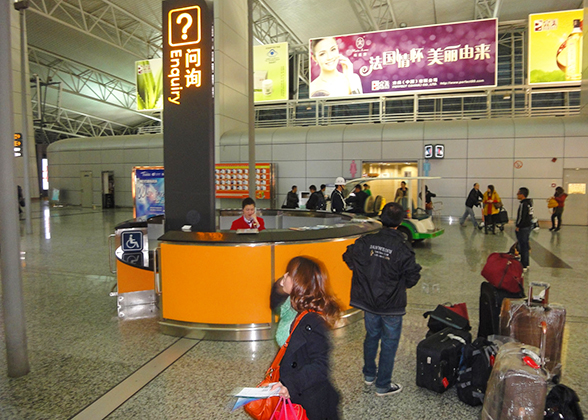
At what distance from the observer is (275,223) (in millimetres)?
8922

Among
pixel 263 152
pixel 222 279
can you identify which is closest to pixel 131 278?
pixel 222 279

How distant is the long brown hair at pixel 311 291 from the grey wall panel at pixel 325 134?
17.4 meters

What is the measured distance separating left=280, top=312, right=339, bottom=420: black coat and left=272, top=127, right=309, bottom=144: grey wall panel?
18061 millimetres

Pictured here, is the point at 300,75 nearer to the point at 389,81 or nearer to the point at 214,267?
the point at 389,81

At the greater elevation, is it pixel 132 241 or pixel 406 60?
pixel 406 60

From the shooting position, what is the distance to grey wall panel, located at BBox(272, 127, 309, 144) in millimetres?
19656

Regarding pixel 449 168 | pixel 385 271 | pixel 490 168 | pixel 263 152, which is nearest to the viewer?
pixel 385 271

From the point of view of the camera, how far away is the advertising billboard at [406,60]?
18172mm

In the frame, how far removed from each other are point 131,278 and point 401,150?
48.6 ft

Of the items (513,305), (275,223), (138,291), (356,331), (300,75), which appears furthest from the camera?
(300,75)

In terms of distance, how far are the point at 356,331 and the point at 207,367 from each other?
6.25ft

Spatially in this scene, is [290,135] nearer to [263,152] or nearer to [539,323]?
[263,152]

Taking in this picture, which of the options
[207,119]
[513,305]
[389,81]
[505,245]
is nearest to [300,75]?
[389,81]

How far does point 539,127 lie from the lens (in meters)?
16.5
